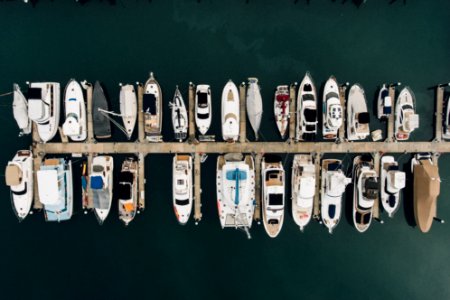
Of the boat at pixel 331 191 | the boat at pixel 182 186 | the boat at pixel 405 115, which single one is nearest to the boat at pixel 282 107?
the boat at pixel 331 191

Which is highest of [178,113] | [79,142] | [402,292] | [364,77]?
[364,77]

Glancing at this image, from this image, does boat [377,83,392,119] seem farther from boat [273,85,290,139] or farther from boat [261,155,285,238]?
boat [261,155,285,238]

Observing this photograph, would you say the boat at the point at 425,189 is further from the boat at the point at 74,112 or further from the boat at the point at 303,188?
the boat at the point at 74,112

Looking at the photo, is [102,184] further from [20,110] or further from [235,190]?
[235,190]

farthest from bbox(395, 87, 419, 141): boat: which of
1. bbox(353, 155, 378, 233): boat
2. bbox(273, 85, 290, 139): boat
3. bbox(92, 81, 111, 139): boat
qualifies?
bbox(92, 81, 111, 139): boat
